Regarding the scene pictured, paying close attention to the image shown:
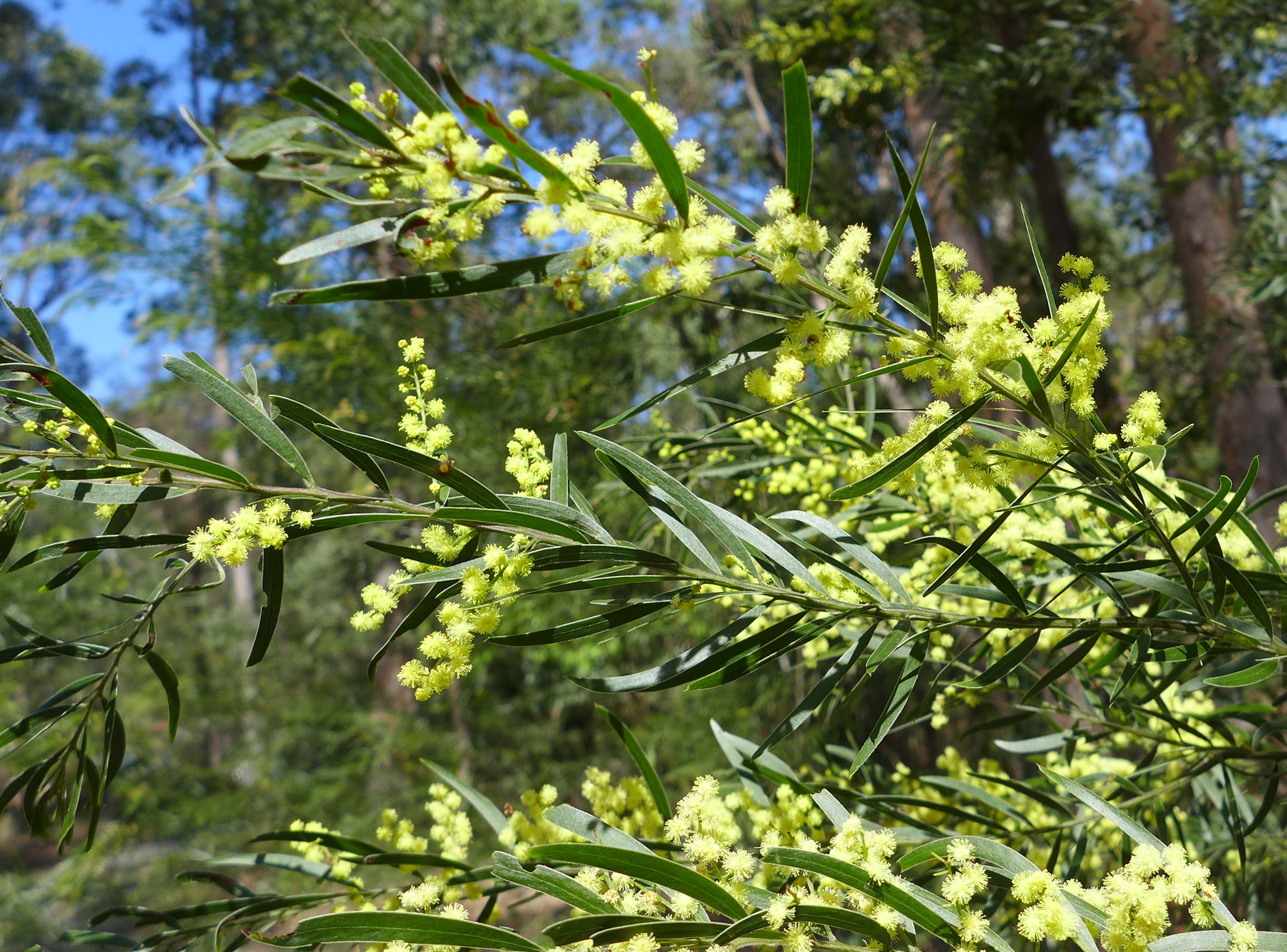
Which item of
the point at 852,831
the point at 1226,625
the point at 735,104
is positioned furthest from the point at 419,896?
the point at 735,104

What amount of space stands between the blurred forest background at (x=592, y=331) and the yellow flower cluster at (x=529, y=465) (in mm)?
653

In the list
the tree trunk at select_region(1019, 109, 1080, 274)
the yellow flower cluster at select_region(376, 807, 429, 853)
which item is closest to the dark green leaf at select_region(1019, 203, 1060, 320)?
the yellow flower cluster at select_region(376, 807, 429, 853)

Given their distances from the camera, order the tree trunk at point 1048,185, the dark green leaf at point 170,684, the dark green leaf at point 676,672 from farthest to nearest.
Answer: the tree trunk at point 1048,185 → the dark green leaf at point 170,684 → the dark green leaf at point 676,672

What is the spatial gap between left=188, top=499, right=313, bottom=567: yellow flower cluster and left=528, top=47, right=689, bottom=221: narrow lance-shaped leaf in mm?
314

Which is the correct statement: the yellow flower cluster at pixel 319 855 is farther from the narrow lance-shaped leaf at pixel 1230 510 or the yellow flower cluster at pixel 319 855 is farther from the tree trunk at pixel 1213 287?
the tree trunk at pixel 1213 287

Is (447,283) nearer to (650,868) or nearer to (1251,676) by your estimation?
(650,868)

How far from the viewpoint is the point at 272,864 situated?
799 millimetres

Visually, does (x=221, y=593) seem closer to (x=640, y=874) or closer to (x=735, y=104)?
(x=735, y=104)

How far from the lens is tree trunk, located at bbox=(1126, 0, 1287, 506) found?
7.39 feet

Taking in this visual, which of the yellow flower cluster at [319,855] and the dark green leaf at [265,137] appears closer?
the dark green leaf at [265,137]

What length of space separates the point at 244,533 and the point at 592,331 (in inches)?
93.9

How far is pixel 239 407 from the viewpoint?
55 cm

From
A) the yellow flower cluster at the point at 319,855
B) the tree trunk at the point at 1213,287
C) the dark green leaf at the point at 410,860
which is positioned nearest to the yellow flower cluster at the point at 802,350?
the dark green leaf at the point at 410,860

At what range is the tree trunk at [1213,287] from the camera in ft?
7.39
